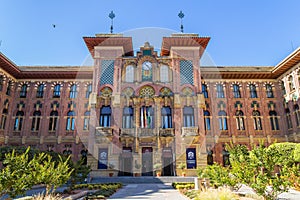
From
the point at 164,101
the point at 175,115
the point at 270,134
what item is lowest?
the point at 270,134

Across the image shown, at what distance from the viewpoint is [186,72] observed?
30.1 metres

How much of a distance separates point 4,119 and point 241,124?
33046 mm

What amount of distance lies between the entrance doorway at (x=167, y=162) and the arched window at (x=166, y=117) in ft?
10.4

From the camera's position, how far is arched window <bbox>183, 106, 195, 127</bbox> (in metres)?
28.0

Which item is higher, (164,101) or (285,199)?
(164,101)

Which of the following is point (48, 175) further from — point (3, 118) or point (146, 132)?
point (3, 118)

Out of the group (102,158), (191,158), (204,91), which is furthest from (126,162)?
(204,91)

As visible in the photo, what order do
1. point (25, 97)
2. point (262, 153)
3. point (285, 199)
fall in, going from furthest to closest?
point (25, 97), point (285, 199), point (262, 153)

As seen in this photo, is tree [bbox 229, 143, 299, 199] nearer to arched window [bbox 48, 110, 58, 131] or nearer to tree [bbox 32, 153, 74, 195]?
tree [bbox 32, 153, 74, 195]

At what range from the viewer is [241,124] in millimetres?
31531

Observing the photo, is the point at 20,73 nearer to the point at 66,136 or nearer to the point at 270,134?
the point at 66,136

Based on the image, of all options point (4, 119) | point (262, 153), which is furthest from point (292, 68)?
point (4, 119)

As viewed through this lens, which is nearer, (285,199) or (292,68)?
(285,199)

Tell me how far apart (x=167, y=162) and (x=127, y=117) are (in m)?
7.50
